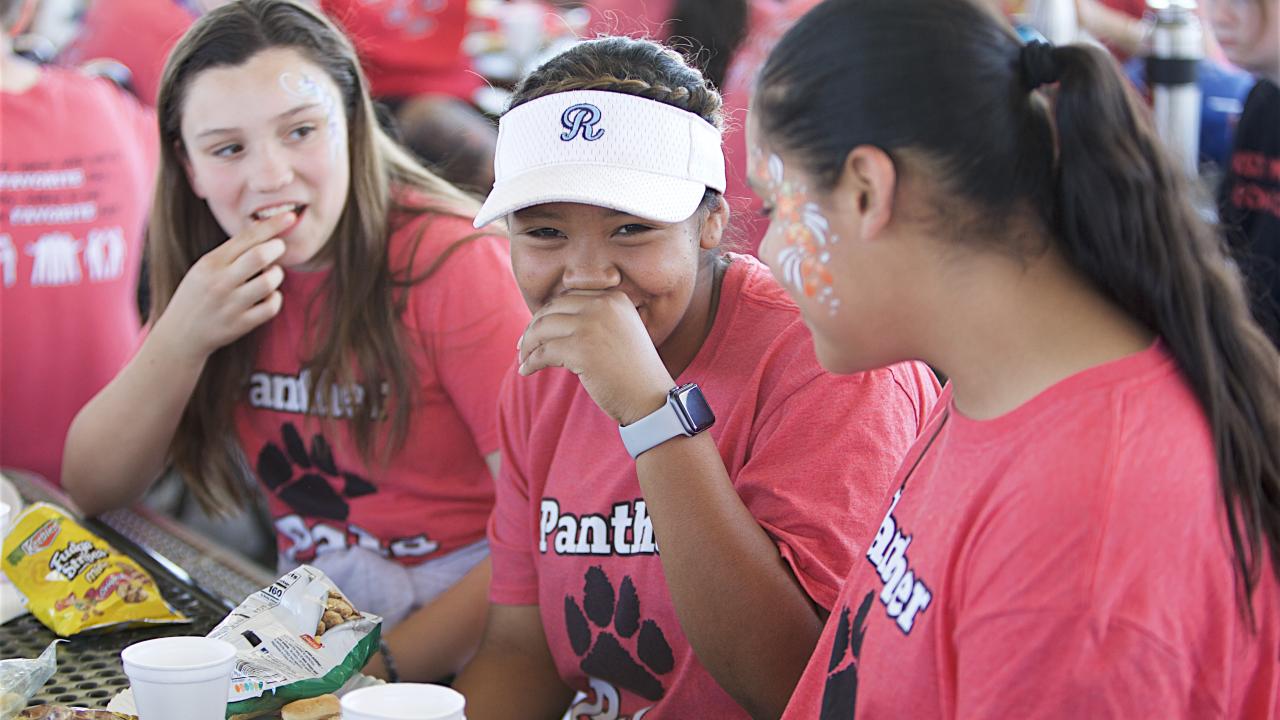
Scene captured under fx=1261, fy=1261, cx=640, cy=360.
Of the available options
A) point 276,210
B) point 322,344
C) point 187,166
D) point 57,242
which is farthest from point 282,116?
point 57,242

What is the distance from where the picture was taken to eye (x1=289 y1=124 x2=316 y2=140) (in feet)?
6.49

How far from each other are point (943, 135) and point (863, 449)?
49 cm

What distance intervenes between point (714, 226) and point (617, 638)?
1.66 feet

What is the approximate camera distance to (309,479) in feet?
6.85

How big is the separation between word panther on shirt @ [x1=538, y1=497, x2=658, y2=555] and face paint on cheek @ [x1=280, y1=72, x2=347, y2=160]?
2.55 ft

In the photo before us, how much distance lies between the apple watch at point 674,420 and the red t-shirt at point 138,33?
3009 millimetres

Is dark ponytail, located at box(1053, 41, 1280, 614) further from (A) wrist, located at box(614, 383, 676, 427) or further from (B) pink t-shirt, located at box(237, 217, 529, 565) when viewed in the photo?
(B) pink t-shirt, located at box(237, 217, 529, 565)

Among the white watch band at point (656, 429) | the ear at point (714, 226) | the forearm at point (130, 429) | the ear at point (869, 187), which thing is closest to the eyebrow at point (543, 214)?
the ear at point (714, 226)

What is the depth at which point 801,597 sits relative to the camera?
4.29ft

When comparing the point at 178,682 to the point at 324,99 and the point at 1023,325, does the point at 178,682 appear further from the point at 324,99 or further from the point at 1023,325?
the point at 324,99

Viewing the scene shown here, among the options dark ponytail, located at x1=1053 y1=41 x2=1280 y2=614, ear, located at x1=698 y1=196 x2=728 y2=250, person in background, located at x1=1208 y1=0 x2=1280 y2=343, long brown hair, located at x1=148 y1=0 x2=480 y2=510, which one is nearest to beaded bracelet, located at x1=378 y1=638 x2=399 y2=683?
long brown hair, located at x1=148 y1=0 x2=480 y2=510

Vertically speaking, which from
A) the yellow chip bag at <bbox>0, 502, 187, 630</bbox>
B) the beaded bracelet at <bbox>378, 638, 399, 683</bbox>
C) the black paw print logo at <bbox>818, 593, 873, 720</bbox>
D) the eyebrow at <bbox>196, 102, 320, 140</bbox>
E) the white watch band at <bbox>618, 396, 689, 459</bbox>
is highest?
the eyebrow at <bbox>196, 102, 320, 140</bbox>

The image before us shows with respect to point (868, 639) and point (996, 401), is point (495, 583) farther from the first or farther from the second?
point (996, 401)

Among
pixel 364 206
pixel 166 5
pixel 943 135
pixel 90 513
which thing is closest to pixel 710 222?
pixel 943 135
